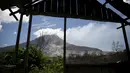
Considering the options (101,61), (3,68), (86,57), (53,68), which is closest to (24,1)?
(3,68)

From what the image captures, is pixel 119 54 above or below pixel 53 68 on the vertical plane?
above

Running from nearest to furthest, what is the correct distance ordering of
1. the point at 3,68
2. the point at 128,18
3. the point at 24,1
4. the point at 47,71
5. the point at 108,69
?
the point at 3,68, the point at 24,1, the point at 108,69, the point at 128,18, the point at 47,71

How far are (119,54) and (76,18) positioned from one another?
2.45m

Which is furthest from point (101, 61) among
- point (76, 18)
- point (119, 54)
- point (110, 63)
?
point (76, 18)

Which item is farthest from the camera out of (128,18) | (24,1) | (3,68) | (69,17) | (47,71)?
(47,71)

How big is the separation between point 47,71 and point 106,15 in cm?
421

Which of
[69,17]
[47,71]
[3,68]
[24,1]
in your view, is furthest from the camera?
[47,71]

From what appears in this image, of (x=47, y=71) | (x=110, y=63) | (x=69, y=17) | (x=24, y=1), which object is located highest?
(x=24, y=1)

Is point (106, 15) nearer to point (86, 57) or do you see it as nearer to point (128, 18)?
point (128, 18)

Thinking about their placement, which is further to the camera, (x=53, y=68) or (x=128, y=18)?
(x=53, y=68)

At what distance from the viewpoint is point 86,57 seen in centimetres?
693

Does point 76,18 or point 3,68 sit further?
point 76,18

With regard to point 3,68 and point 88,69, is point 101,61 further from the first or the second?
point 3,68

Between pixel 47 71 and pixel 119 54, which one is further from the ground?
pixel 119 54
